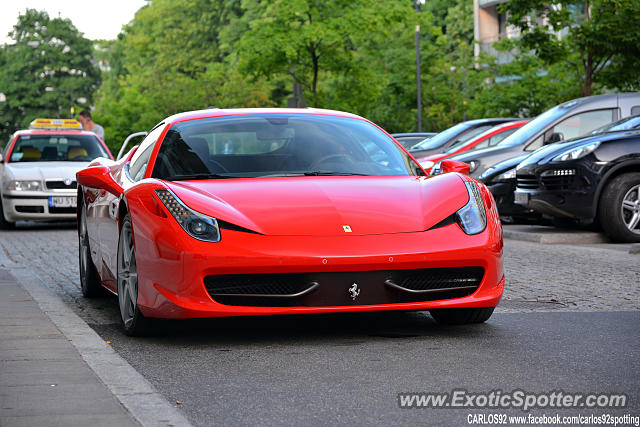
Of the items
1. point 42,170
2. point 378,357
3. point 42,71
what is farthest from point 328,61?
point 42,71

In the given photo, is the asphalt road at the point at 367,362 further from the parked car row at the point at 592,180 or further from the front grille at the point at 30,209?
the front grille at the point at 30,209

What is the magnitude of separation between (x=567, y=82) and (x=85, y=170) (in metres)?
21.4

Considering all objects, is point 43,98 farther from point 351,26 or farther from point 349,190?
point 349,190

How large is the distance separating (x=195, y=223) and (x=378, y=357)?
3.91ft

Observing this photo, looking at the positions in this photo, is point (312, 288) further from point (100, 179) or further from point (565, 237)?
point (565, 237)

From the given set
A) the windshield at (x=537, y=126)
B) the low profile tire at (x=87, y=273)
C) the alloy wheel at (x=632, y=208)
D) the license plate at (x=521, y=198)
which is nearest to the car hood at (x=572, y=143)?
the license plate at (x=521, y=198)

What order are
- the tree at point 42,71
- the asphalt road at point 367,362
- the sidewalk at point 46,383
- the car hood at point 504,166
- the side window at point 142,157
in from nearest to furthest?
the sidewalk at point 46,383 < the asphalt road at point 367,362 < the side window at point 142,157 < the car hood at point 504,166 < the tree at point 42,71

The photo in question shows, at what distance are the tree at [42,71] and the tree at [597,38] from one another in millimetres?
76272

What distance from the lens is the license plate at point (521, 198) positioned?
13.4 m

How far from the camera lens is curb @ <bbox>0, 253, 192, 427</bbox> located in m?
4.39

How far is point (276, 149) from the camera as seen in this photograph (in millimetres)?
7164

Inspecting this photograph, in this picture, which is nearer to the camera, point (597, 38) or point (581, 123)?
point (581, 123)

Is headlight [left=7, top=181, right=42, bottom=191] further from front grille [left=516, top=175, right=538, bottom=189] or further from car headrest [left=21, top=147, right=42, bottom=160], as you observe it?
front grille [left=516, top=175, right=538, bottom=189]

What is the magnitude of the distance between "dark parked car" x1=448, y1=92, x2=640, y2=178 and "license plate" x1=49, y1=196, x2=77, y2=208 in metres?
6.04
